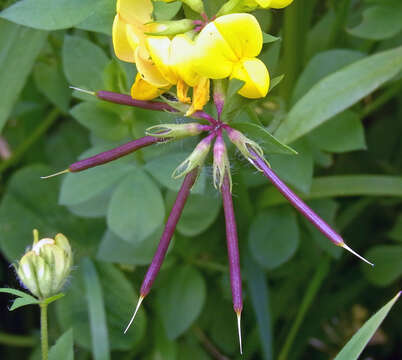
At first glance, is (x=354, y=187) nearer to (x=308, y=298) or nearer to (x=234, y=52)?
(x=308, y=298)

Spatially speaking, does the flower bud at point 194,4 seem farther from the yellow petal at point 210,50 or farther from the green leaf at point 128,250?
the green leaf at point 128,250

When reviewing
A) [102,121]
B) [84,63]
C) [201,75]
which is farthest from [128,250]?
[201,75]

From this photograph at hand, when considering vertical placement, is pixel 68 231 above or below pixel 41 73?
below

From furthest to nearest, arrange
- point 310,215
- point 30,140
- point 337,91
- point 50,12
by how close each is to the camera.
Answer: point 30,140
point 337,91
point 50,12
point 310,215

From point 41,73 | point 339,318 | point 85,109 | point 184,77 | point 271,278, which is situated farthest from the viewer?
point 339,318

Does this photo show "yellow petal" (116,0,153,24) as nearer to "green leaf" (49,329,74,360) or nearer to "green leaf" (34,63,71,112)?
"green leaf" (49,329,74,360)

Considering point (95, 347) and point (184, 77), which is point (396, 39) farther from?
point (95, 347)

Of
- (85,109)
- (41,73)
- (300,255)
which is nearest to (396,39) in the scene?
(300,255)
